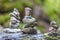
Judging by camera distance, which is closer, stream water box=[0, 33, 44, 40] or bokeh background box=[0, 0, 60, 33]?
stream water box=[0, 33, 44, 40]

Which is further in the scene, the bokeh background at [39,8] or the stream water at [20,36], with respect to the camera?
the bokeh background at [39,8]

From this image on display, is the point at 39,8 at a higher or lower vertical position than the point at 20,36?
higher

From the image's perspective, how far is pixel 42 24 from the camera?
4992mm

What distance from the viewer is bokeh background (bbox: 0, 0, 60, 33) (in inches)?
198

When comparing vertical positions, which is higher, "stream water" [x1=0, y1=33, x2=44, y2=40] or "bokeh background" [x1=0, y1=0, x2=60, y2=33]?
"bokeh background" [x1=0, y1=0, x2=60, y2=33]

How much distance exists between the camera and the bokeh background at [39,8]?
504cm

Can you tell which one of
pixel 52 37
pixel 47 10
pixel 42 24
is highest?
pixel 47 10

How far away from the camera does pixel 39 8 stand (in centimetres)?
528

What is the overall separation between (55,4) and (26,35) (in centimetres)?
296

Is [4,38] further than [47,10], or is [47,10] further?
[47,10]

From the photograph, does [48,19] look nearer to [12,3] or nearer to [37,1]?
[37,1]

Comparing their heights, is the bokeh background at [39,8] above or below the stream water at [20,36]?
above

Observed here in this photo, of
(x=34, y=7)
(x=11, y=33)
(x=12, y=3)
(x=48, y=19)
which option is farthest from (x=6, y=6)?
(x=11, y=33)

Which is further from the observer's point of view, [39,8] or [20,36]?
[39,8]
